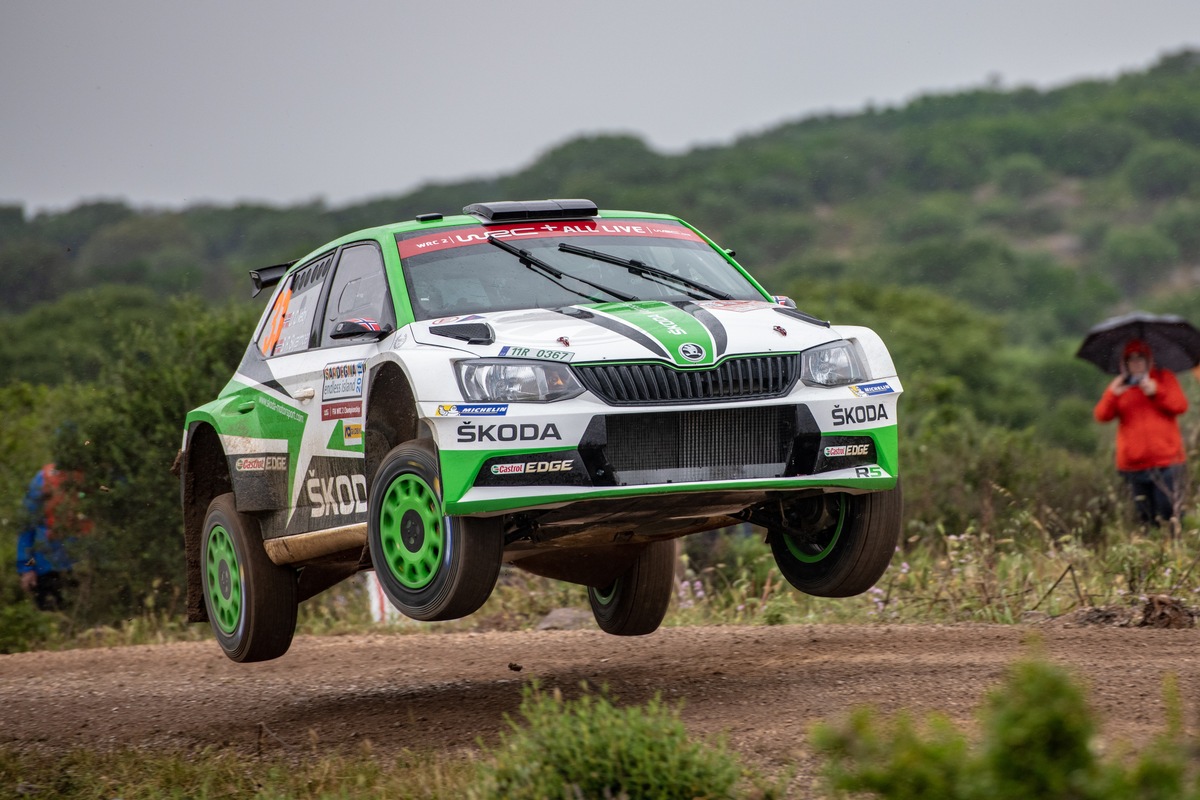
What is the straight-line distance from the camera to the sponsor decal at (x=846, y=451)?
239 inches

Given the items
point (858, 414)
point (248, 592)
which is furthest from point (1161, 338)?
point (248, 592)

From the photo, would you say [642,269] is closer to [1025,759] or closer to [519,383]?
[519,383]

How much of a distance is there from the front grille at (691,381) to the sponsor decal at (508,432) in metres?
0.23

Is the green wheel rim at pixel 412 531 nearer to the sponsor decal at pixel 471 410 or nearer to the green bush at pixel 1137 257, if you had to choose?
the sponsor decal at pixel 471 410

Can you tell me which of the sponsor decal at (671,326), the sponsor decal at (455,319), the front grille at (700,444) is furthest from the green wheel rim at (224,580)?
the front grille at (700,444)

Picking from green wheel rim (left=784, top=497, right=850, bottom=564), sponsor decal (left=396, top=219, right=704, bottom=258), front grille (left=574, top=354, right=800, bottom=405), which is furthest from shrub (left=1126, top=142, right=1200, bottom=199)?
front grille (left=574, top=354, right=800, bottom=405)

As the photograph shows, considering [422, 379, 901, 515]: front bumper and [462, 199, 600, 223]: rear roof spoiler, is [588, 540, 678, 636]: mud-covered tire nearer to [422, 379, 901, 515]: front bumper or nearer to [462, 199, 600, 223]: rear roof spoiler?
[462, 199, 600, 223]: rear roof spoiler

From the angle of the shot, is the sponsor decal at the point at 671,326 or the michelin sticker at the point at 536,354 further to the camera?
the sponsor decal at the point at 671,326

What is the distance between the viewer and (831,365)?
622cm

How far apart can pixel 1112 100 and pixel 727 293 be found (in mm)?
113620

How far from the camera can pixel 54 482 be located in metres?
15.0

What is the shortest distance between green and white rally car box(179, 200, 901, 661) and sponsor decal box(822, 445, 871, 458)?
0.01 metres

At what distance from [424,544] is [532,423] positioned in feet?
2.35

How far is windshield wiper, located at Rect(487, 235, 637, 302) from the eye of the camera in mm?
6793
